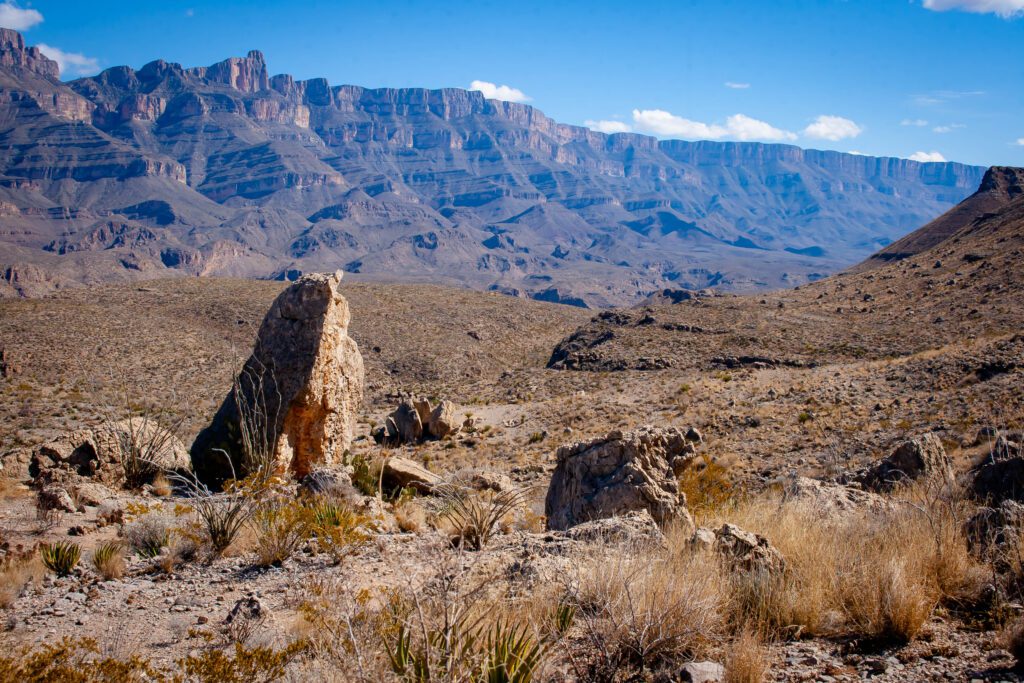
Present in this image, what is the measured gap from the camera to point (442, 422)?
24891 mm

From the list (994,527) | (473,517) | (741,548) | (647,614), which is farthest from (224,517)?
(994,527)

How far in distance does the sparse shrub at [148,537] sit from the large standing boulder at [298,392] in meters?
5.23

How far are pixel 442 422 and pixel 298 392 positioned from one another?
11.4 metres

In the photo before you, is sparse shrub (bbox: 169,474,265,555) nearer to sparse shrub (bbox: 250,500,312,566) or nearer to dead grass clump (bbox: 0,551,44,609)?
sparse shrub (bbox: 250,500,312,566)

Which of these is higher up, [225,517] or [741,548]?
[741,548]

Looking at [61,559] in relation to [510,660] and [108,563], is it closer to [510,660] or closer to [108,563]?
[108,563]

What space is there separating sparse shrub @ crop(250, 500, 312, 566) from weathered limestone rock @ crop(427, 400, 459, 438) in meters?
17.1

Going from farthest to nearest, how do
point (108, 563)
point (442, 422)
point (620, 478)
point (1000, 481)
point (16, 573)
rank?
point (442, 422) → point (620, 478) → point (1000, 481) → point (108, 563) → point (16, 573)

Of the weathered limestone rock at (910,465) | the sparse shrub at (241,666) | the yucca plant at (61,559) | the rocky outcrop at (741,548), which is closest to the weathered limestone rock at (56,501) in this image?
the yucca plant at (61,559)

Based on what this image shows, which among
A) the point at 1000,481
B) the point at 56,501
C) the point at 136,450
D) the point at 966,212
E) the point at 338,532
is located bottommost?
the point at 136,450

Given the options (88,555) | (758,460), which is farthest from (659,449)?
(758,460)

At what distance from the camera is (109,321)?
40344 millimetres

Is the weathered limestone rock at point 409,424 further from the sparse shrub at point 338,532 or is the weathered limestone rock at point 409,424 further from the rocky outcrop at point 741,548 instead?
the rocky outcrop at point 741,548

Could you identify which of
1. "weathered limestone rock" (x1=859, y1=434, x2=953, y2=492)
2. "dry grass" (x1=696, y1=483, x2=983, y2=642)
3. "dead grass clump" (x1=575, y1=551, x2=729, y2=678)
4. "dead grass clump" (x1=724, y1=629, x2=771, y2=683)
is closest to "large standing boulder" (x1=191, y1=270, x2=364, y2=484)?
"dead grass clump" (x1=575, y1=551, x2=729, y2=678)
